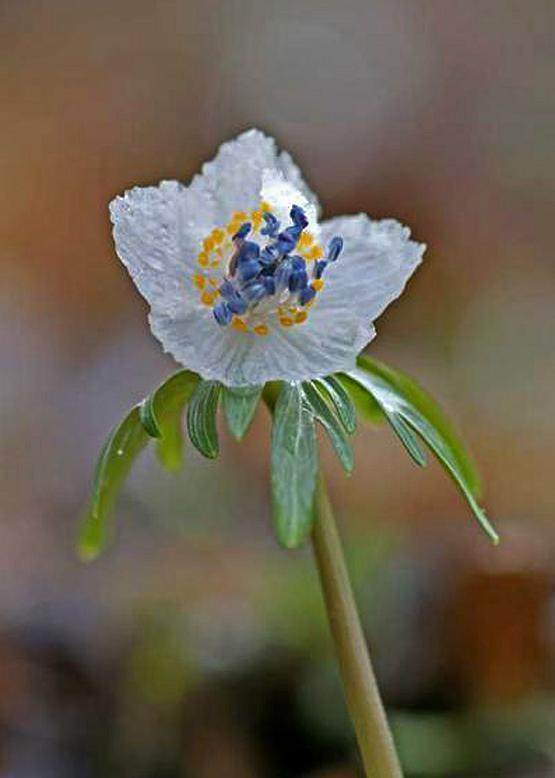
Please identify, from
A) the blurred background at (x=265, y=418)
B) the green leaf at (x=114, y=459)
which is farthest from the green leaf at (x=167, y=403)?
the blurred background at (x=265, y=418)

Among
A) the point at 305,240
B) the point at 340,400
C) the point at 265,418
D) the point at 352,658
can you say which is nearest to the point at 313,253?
the point at 305,240

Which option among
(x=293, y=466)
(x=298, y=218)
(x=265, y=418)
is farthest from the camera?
(x=265, y=418)

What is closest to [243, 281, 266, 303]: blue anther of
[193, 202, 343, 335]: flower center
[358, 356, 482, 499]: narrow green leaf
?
[193, 202, 343, 335]: flower center

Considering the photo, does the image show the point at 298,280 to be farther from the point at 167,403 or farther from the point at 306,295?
the point at 167,403

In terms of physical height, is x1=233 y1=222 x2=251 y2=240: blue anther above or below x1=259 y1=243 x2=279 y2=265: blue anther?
above

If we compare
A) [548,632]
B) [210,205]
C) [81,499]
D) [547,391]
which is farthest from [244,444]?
[210,205]

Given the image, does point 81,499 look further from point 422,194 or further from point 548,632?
point 422,194

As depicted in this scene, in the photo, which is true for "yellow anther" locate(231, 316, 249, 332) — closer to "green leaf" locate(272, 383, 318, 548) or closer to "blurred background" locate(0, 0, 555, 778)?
"green leaf" locate(272, 383, 318, 548)
